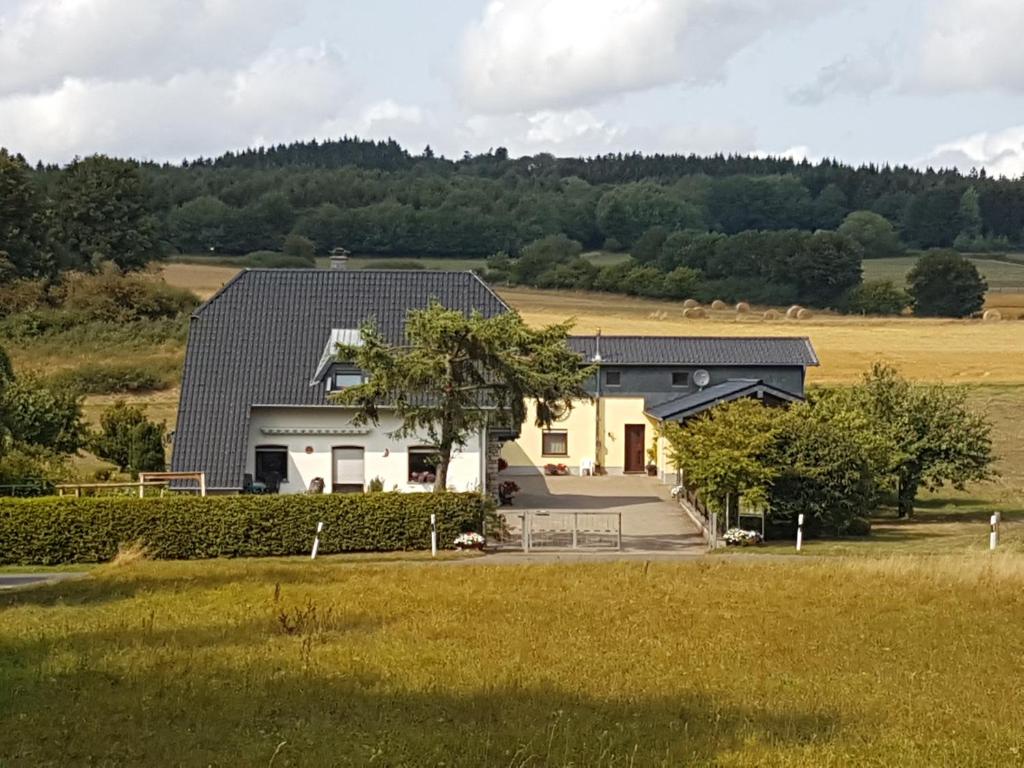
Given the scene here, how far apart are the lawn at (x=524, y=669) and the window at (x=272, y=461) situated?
15.2 m

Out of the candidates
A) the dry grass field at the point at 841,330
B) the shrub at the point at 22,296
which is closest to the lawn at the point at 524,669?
the dry grass field at the point at 841,330

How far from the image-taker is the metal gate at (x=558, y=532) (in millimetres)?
34750

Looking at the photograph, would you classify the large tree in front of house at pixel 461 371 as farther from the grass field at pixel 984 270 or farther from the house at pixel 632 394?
the grass field at pixel 984 270

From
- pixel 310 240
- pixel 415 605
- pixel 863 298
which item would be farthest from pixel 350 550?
pixel 310 240

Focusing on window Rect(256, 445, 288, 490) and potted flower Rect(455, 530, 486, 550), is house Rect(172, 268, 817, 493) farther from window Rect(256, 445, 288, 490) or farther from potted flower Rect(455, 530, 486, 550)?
potted flower Rect(455, 530, 486, 550)

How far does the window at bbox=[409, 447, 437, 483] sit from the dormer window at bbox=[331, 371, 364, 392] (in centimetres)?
263

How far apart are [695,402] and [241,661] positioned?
112 feet

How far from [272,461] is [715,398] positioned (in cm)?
1500

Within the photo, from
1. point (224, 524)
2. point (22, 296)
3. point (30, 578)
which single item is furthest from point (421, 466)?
point (22, 296)

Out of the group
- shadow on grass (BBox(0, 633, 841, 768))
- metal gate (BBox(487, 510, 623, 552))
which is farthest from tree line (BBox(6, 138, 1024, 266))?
shadow on grass (BBox(0, 633, 841, 768))

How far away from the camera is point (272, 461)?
41281 mm

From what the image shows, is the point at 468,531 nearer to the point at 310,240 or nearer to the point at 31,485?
the point at 31,485

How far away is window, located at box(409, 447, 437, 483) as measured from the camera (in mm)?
41375

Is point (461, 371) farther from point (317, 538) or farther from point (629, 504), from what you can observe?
Answer: point (629, 504)
